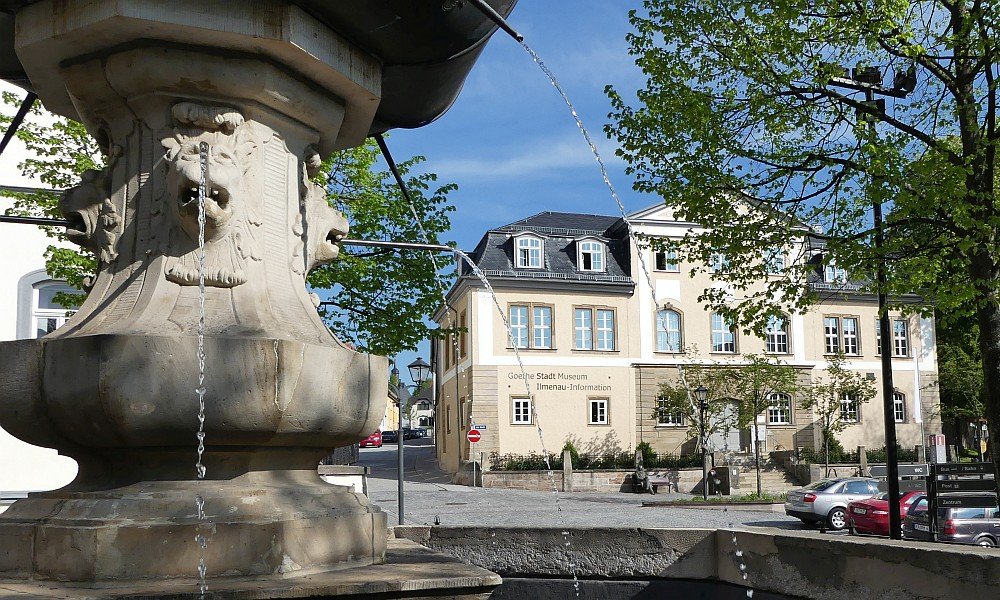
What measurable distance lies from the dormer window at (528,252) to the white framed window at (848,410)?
586 inches

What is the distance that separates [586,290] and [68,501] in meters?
40.1

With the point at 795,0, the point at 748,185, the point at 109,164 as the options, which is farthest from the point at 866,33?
the point at 109,164

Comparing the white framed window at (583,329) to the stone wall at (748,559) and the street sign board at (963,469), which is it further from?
the stone wall at (748,559)

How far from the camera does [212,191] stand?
4.20 meters

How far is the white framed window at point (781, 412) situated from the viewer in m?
43.7

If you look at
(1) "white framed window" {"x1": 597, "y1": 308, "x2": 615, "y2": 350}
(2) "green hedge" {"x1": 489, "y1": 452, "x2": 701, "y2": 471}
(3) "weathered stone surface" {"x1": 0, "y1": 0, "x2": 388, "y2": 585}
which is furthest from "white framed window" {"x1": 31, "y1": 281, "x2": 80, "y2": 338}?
(1) "white framed window" {"x1": 597, "y1": 308, "x2": 615, "y2": 350}

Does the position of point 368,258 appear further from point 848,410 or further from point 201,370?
point 848,410

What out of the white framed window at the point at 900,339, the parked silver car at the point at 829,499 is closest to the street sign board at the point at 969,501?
the parked silver car at the point at 829,499

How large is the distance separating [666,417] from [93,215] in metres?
39.5

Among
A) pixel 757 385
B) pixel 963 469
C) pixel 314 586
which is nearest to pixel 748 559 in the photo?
pixel 314 586

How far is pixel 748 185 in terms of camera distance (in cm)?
1424

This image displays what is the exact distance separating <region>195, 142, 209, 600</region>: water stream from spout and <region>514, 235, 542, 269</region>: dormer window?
39.7 metres

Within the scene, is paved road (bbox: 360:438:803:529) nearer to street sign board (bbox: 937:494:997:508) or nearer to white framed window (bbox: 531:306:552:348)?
street sign board (bbox: 937:494:997:508)

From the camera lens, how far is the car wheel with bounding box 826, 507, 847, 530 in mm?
22266
